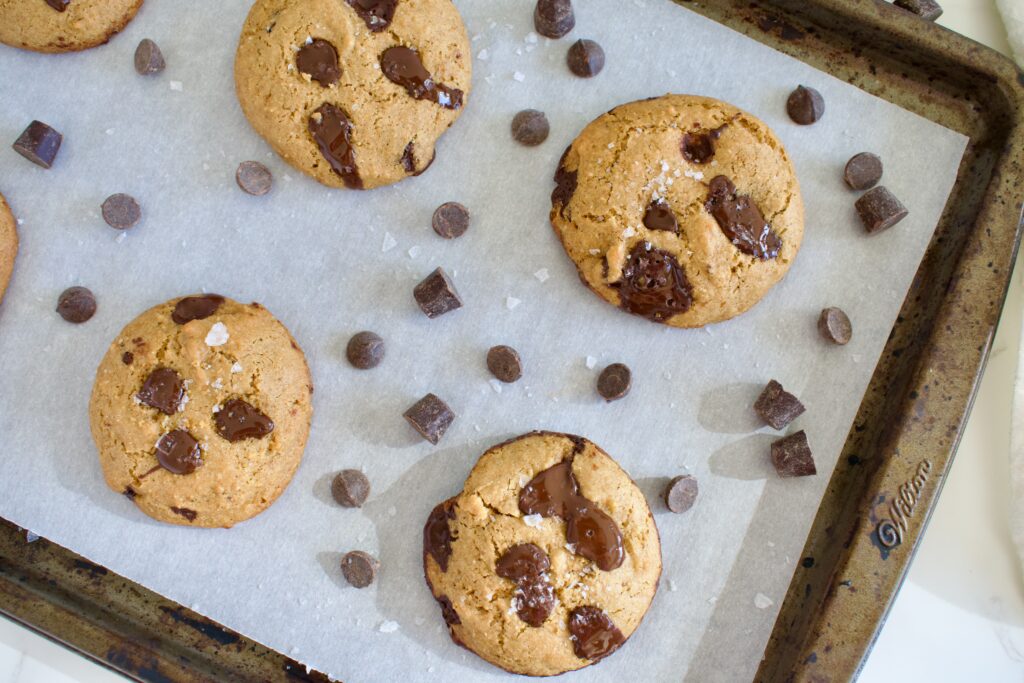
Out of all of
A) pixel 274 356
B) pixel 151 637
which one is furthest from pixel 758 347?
pixel 151 637

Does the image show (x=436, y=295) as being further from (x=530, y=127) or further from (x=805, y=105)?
(x=805, y=105)

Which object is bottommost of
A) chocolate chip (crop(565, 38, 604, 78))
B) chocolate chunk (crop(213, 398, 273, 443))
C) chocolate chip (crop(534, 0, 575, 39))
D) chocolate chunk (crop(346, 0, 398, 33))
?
chocolate chunk (crop(213, 398, 273, 443))

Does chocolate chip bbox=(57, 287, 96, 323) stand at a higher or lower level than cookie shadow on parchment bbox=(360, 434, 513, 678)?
higher

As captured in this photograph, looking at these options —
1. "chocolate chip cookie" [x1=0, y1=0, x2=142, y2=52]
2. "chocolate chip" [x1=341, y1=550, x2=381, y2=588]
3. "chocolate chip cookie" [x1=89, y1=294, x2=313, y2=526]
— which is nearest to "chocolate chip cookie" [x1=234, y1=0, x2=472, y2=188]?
"chocolate chip cookie" [x1=0, y1=0, x2=142, y2=52]

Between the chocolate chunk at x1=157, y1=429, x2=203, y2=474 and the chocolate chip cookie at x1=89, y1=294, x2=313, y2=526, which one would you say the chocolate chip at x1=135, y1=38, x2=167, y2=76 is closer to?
the chocolate chip cookie at x1=89, y1=294, x2=313, y2=526

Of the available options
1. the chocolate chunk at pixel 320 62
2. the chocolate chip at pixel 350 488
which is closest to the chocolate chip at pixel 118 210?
the chocolate chunk at pixel 320 62

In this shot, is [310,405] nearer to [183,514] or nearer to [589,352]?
[183,514]

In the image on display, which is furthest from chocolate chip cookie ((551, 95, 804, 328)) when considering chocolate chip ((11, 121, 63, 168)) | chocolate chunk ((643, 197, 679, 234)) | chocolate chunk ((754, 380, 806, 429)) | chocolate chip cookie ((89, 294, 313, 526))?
chocolate chip ((11, 121, 63, 168))

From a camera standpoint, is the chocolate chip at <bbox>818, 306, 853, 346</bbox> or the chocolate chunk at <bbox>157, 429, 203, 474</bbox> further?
the chocolate chip at <bbox>818, 306, 853, 346</bbox>
